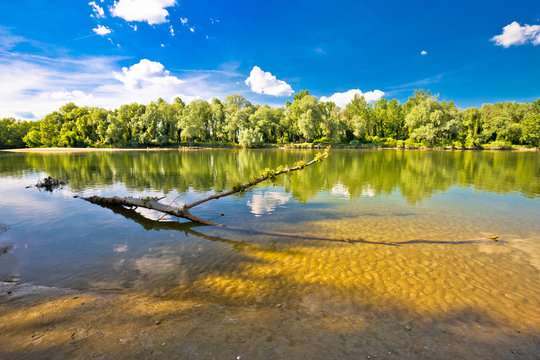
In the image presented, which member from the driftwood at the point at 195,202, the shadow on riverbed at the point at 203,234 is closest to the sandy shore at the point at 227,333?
the shadow on riverbed at the point at 203,234

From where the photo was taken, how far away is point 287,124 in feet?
455

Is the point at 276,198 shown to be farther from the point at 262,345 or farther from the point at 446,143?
the point at 446,143

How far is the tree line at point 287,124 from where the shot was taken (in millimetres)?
116562

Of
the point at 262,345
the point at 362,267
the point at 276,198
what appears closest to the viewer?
the point at 262,345

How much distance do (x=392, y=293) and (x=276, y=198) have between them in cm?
1445

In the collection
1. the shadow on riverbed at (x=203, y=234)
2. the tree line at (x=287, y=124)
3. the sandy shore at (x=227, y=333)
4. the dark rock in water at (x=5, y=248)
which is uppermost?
the tree line at (x=287, y=124)

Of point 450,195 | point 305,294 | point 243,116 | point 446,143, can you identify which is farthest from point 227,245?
point 446,143

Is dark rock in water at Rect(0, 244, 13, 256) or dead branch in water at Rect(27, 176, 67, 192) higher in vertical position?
dead branch in water at Rect(27, 176, 67, 192)

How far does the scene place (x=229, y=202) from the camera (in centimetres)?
2055

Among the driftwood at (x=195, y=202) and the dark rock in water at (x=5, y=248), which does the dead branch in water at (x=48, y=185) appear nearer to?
the driftwood at (x=195, y=202)

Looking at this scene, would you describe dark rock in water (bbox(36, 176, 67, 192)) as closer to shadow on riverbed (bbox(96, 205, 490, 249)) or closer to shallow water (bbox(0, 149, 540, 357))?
shallow water (bbox(0, 149, 540, 357))

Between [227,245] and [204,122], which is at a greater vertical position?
[204,122]

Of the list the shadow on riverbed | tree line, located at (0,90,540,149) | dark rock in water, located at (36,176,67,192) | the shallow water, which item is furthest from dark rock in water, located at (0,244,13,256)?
tree line, located at (0,90,540,149)

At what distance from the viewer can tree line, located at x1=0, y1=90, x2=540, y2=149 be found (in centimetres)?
11656
